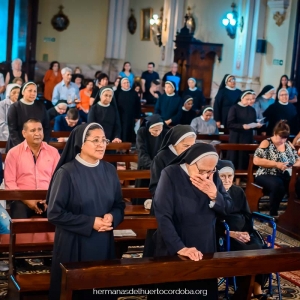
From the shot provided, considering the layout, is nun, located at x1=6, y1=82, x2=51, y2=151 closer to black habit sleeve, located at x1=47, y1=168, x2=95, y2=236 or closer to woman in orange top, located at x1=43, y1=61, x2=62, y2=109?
black habit sleeve, located at x1=47, y1=168, x2=95, y2=236

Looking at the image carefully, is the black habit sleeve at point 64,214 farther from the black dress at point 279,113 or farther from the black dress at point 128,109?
the black dress at point 128,109

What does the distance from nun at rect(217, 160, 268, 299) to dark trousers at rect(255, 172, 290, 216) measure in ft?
9.64

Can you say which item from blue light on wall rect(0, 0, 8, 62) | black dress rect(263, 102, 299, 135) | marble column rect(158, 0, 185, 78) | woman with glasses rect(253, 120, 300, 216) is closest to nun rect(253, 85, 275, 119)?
black dress rect(263, 102, 299, 135)

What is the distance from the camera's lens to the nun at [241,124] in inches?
448

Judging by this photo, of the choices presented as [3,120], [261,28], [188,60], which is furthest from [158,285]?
[188,60]

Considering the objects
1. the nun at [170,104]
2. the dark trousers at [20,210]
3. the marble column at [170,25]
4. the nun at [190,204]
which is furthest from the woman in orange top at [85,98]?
the nun at [190,204]

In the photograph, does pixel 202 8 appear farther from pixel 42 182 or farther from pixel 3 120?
pixel 42 182

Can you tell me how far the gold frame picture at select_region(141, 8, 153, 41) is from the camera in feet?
72.8

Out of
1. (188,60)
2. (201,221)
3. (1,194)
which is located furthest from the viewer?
(188,60)

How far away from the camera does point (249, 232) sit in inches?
254

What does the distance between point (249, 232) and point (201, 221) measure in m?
1.54

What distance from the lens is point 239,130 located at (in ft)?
37.7

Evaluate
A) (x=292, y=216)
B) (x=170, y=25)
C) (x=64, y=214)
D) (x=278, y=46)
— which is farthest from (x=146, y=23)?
(x=64, y=214)

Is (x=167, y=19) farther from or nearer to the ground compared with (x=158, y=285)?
farther from the ground
